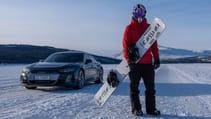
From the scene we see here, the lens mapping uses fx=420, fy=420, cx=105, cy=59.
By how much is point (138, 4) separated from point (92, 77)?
8451mm

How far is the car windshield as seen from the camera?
14.6 metres

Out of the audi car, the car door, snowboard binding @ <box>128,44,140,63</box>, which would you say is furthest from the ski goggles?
the car door

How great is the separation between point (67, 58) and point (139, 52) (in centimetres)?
756

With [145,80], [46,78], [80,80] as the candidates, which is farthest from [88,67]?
[145,80]

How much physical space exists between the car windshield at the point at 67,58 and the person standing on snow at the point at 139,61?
718 centimetres

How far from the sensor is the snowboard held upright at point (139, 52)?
24.5 feet

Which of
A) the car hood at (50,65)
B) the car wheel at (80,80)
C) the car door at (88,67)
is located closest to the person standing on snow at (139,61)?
the car hood at (50,65)

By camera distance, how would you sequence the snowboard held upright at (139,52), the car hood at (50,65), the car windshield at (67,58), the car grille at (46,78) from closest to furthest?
the snowboard held upright at (139,52), the car grille at (46,78), the car hood at (50,65), the car windshield at (67,58)

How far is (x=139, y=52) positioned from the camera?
746 centimetres

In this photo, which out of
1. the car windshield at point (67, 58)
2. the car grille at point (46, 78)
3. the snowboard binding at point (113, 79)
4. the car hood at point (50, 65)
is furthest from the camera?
the car windshield at point (67, 58)

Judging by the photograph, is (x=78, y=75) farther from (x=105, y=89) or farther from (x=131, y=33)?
(x=131, y=33)

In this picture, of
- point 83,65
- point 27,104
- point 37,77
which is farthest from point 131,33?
point 83,65

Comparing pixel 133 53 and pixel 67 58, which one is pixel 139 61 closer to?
pixel 133 53

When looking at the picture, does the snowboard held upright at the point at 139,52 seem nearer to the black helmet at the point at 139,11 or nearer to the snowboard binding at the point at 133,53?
the snowboard binding at the point at 133,53
